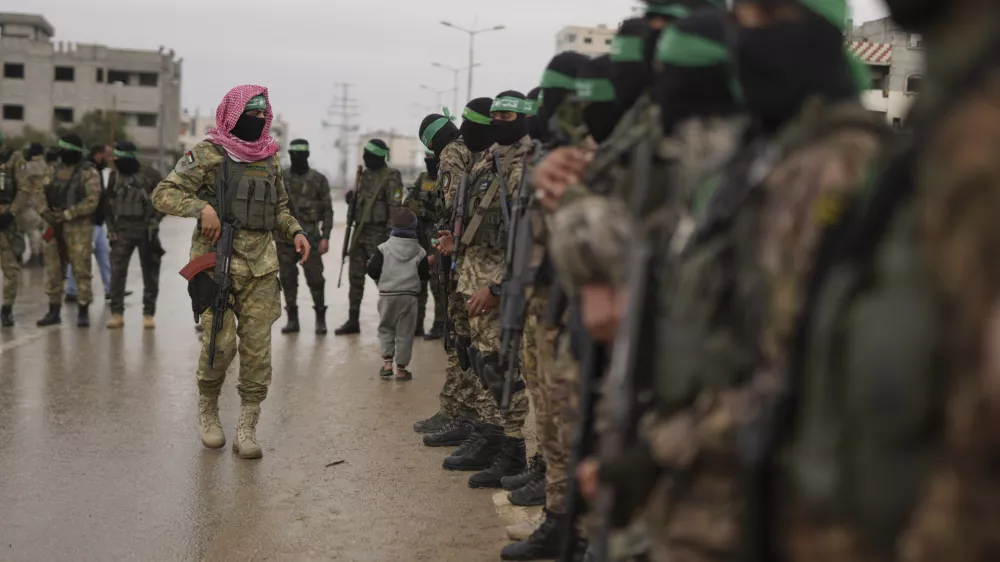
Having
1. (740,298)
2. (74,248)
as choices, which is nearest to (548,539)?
(740,298)

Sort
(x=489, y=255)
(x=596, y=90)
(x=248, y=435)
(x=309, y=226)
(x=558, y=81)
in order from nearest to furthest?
(x=596, y=90) → (x=558, y=81) → (x=489, y=255) → (x=248, y=435) → (x=309, y=226)

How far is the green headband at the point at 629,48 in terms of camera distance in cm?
335

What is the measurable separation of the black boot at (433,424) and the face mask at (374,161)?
447 centimetres

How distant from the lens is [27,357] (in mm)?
9500

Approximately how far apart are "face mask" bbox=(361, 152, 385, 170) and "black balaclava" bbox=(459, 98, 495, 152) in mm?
4372

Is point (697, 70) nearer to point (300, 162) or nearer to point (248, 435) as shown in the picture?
point (248, 435)

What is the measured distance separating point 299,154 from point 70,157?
273 cm

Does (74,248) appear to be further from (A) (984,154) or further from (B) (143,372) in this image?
(A) (984,154)

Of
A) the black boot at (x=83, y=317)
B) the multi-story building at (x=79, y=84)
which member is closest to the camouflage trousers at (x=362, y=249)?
the black boot at (x=83, y=317)

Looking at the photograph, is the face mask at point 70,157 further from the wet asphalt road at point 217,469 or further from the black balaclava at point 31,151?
the black balaclava at point 31,151

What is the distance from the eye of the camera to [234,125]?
21.1 feet

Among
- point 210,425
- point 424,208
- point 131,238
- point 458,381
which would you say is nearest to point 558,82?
point 458,381

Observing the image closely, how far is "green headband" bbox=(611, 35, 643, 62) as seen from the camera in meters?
3.35

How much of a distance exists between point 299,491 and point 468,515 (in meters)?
0.99
